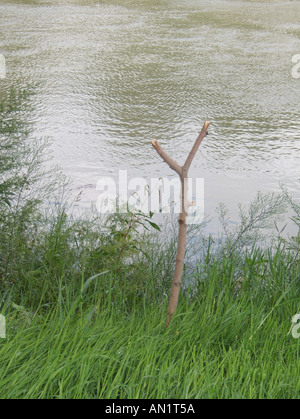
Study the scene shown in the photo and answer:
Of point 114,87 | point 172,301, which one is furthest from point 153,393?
point 114,87

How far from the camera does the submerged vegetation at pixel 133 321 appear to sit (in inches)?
52.9

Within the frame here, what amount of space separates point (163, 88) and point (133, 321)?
10.5 ft

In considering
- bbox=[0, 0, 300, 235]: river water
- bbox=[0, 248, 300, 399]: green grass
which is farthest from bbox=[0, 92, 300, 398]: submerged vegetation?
bbox=[0, 0, 300, 235]: river water

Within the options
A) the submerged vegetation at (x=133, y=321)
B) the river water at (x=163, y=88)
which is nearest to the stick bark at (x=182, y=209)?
the submerged vegetation at (x=133, y=321)

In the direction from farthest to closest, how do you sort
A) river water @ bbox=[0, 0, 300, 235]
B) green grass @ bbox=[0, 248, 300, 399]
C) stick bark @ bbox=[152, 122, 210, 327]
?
river water @ bbox=[0, 0, 300, 235], stick bark @ bbox=[152, 122, 210, 327], green grass @ bbox=[0, 248, 300, 399]

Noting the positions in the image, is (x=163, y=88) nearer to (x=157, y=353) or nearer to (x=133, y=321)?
(x=133, y=321)

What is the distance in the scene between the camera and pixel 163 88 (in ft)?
15.3

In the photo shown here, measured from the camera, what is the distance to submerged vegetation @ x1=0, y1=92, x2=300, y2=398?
1.34m

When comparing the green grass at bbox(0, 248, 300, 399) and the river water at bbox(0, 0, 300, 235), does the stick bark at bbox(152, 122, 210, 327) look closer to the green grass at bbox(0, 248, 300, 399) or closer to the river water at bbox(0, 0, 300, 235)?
the green grass at bbox(0, 248, 300, 399)

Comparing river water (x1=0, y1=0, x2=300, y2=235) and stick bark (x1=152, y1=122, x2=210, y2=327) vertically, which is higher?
river water (x1=0, y1=0, x2=300, y2=235)

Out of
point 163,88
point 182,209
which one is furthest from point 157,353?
point 163,88

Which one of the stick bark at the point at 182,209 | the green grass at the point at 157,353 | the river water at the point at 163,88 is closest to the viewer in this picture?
the green grass at the point at 157,353

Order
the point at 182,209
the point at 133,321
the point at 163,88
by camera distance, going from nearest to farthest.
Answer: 1. the point at 182,209
2. the point at 133,321
3. the point at 163,88

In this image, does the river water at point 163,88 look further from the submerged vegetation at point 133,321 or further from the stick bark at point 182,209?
the stick bark at point 182,209
